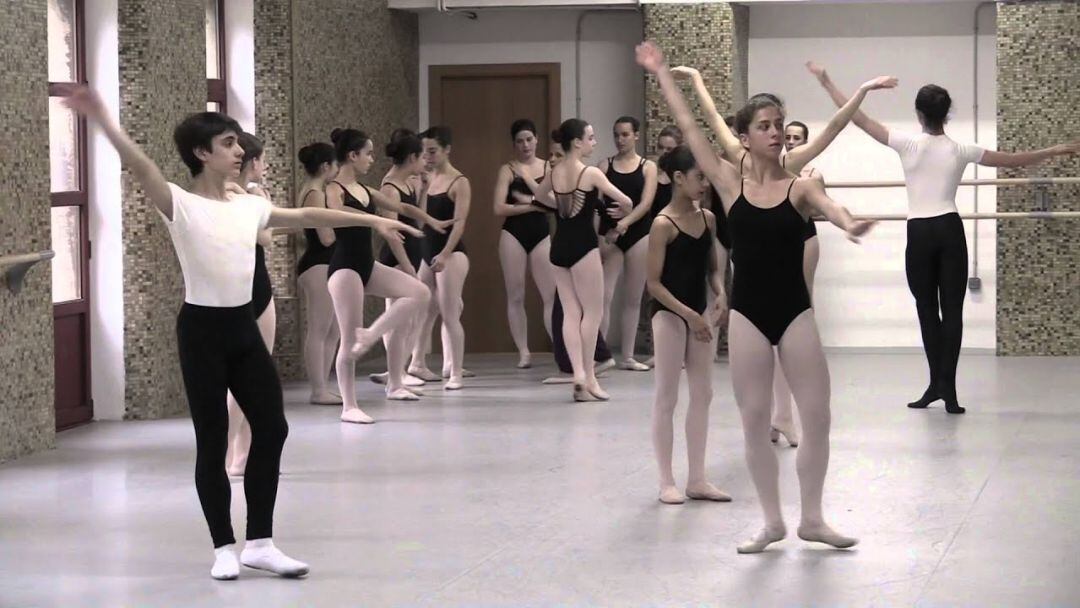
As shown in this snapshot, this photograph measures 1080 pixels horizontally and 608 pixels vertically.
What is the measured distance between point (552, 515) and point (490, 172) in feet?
23.0

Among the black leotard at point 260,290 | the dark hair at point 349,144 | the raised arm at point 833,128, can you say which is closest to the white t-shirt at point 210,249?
the black leotard at point 260,290

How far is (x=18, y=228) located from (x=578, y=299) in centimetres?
332

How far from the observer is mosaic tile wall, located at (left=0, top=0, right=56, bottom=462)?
24.9 feet

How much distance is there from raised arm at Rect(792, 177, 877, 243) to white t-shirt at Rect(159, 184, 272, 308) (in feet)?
5.87

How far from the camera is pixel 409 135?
9961 millimetres

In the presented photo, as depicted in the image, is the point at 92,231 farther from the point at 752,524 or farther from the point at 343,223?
the point at 752,524

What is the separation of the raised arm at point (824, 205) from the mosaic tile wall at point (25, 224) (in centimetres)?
393

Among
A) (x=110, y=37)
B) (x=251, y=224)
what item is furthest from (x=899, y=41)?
(x=251, y=224)

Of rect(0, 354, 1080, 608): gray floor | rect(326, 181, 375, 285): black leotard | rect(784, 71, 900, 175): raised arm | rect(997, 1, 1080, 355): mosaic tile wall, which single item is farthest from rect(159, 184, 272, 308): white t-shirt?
rect(997, 1, 1080, 355): mosaic tile wall

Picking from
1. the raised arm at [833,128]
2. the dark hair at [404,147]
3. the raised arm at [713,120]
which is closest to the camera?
the raised arm at [713,120]

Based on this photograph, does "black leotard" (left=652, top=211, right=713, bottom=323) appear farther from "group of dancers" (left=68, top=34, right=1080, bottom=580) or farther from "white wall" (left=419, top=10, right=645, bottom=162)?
"white wall" (left=419, top=10, right=645, bottom=162)

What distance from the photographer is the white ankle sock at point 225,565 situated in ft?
17.3

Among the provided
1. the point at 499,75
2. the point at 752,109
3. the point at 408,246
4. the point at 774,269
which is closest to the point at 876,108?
the point at 499,75

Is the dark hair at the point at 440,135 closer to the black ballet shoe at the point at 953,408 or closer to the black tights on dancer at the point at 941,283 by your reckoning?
the black tights on dancer at the point at 941,283
